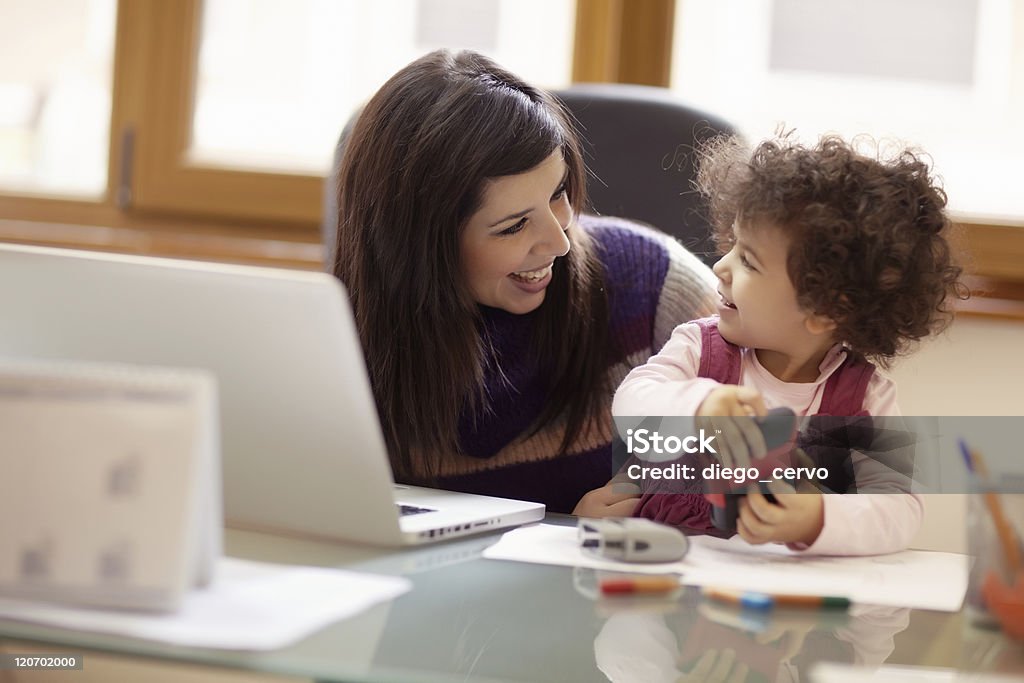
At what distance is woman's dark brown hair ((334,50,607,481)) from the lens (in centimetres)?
121

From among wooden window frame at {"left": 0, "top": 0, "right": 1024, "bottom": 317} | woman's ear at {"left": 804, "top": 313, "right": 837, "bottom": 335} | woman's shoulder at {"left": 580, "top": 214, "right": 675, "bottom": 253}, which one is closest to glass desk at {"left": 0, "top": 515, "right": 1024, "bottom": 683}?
woman's ear at {"left": 804, "top": 313, "right": 837, "bottom": 335}

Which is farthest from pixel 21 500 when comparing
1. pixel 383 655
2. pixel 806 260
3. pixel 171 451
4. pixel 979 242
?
pixel 979 242

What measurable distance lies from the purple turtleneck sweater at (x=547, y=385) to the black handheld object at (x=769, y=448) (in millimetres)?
415

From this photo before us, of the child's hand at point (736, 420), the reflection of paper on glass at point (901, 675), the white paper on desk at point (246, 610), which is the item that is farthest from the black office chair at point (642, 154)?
the reflection of paper on glass at point (901, 675)

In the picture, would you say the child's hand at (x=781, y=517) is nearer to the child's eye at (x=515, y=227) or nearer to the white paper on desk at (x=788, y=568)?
the white paper on desk at (x=788, y=568)

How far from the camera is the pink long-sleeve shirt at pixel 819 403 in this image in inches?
35.6

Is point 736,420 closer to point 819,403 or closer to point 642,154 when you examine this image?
point 819,403

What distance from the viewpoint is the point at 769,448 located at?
0.86 m

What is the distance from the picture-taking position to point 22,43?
102 inches

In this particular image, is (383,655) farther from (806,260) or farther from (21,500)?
(806,260)

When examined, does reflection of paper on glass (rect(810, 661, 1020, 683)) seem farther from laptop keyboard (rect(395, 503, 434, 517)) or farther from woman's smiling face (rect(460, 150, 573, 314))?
woman's smiling face (rect(460, 150, 573, 314))

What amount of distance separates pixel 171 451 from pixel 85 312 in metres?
0.19

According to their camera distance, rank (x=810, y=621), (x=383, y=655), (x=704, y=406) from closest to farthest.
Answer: (x=383, y=655) → (x=810, y=621) → (x=704, y=406)

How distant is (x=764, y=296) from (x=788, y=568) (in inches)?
8.8
